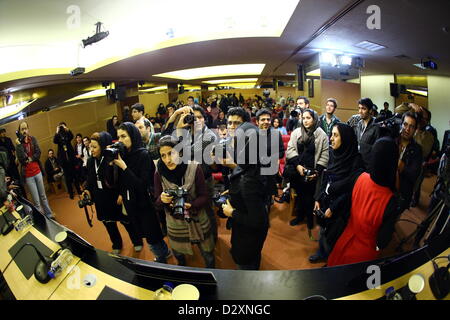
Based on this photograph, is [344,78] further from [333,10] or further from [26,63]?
[26,63]

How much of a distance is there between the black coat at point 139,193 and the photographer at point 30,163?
192cm

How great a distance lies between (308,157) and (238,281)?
5.77ft

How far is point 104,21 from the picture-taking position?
3572 mm

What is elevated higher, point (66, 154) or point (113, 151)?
point (113, 151)

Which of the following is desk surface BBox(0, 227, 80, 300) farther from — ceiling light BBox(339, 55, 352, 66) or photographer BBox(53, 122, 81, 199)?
ceiling light BBox(339, 55, 352, 66)

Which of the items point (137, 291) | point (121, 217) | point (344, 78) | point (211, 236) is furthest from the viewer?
point (344, 78)

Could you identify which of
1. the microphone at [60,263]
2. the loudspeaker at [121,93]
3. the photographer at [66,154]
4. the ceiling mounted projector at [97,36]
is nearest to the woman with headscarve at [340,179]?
the microphone at [60,263]

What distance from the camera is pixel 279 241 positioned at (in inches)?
101

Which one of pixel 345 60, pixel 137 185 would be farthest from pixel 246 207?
pixel 345 60

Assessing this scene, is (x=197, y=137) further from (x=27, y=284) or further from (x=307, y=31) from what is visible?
(x=307, y=31)

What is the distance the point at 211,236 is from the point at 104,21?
3662 millimetres

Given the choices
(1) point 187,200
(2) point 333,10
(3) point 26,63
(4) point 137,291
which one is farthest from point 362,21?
(3) point 26,63

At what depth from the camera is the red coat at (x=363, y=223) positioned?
1.49 metres

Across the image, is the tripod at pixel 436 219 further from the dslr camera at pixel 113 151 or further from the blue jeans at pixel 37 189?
the blue jeans at pixel 37 189
